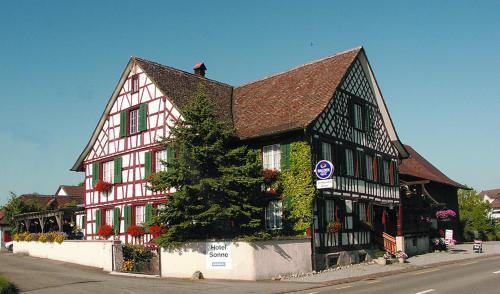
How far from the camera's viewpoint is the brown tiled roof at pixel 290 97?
24.5 m

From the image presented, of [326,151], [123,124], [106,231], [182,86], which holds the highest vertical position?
[182,86]

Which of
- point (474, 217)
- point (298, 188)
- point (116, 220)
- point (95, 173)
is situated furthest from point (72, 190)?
point (298, 188)

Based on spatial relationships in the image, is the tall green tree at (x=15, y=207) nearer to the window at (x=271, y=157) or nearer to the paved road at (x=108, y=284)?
the paved road at (x=108, y=284)

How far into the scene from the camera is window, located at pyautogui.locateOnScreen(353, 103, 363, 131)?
27.8 meters

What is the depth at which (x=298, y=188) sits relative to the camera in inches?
907

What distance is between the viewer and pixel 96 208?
103 ft

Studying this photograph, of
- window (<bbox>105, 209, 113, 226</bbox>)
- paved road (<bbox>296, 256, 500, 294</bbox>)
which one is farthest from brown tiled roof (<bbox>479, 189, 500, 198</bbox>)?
paved road (<bbox>296, 256, 500, 294</bbox>)

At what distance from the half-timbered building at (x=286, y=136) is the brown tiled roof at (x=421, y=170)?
5.68 metres

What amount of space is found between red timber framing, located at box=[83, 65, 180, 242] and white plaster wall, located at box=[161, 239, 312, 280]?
586 cm

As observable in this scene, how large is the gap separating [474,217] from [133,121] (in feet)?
122

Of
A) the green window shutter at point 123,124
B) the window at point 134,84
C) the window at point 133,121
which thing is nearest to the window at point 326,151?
the window at point 133,121

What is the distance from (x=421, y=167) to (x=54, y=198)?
119 ft

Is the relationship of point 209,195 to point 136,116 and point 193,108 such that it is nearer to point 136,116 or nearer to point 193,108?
point 193,108

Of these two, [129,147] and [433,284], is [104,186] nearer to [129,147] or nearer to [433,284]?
[129,147]
